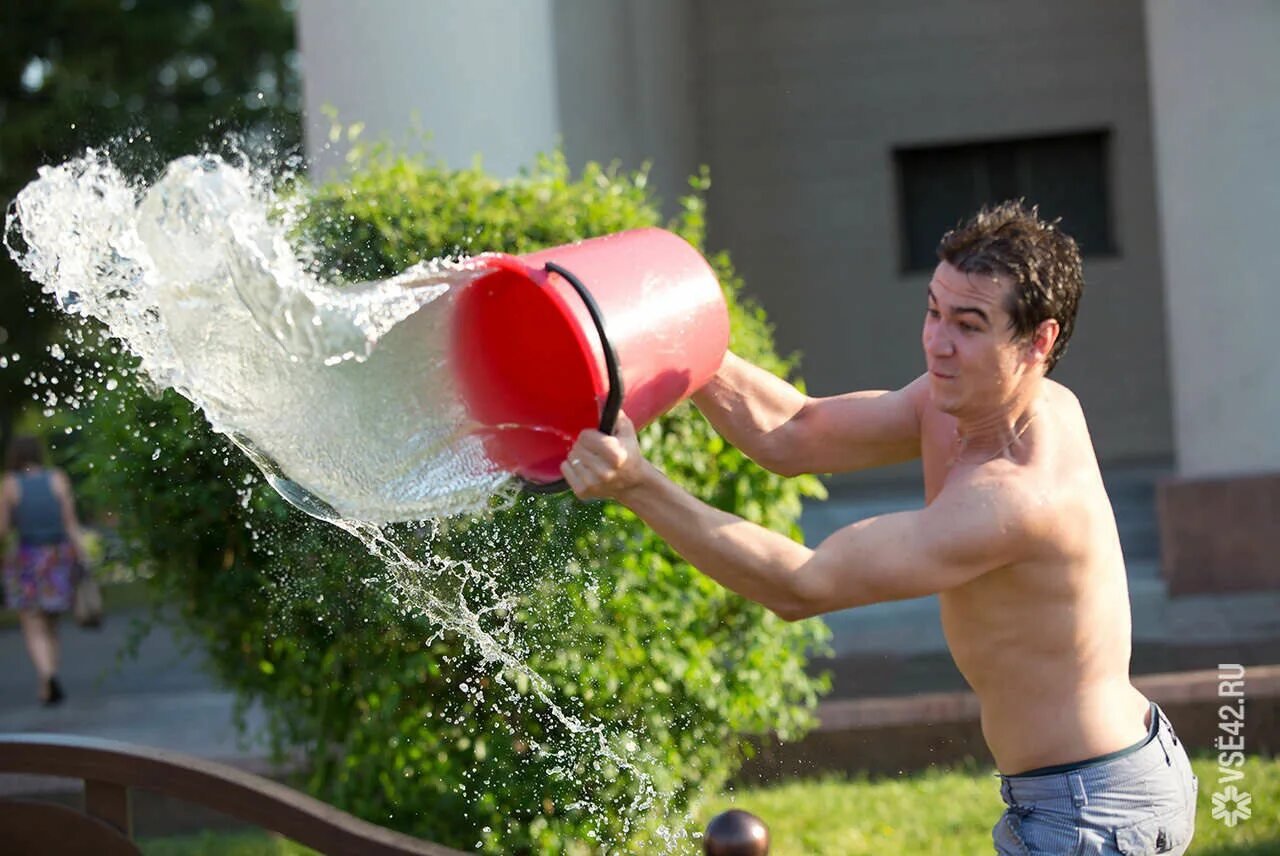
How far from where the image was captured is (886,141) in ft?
38.8

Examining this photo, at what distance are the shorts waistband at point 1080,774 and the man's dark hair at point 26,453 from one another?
6.52 m

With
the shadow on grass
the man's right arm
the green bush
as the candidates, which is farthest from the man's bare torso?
the shadow on grass

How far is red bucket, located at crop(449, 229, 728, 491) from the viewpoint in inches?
97.5

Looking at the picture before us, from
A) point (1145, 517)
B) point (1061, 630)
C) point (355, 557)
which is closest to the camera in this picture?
point (1061, 630)

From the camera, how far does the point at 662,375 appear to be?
2.65m

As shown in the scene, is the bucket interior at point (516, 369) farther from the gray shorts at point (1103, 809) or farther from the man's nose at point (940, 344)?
the gray shorts at point (1103, 809)

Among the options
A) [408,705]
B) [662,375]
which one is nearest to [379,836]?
[662,375]

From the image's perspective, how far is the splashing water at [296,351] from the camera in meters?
2.64

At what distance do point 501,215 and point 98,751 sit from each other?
211cm

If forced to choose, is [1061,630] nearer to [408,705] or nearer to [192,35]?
[408,705]

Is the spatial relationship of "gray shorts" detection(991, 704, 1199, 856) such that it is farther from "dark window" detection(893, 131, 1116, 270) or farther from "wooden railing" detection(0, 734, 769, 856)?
"dark window" detection(893, 131, 1116, 270)

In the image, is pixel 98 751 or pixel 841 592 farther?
pixel 98 751

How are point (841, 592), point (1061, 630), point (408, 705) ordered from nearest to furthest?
1. point (841, 592)
2. point (1061, 630)
3. point (408, 705)

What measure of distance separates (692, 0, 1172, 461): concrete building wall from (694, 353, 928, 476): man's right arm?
897 cm
